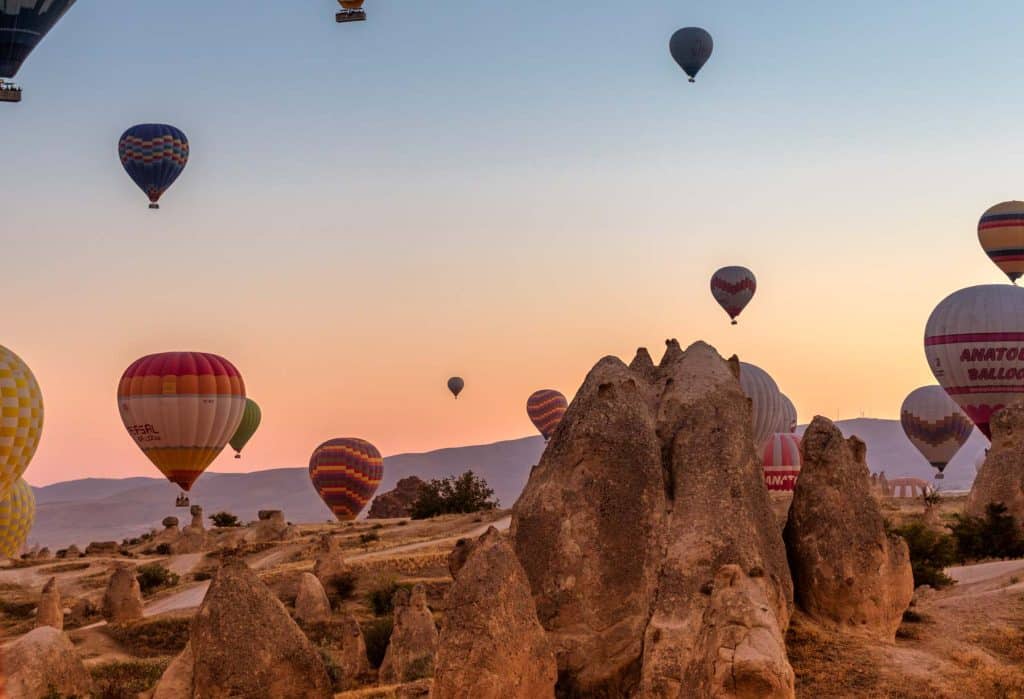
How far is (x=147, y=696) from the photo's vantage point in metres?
26.1

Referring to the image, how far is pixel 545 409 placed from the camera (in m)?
118

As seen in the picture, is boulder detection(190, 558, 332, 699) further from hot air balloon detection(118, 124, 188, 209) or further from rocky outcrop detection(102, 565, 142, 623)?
hot air balloon detection(118, 124, 188, 209)

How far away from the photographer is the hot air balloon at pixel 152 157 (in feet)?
238

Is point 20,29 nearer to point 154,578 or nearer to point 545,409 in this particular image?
point 154,578

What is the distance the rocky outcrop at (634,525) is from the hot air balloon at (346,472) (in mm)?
71065

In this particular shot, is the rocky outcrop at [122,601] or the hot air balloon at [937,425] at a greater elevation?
the hot air balloon at [937,425]

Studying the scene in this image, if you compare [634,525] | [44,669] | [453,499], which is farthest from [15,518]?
[634,525]

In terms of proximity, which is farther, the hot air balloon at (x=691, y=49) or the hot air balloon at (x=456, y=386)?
the hot air balloon at (x=456, y=386)

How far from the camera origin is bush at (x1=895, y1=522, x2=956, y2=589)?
34906mm

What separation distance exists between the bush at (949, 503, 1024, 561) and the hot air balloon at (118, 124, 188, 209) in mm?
42538

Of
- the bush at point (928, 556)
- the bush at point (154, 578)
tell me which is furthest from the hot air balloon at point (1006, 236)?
the bush at point (154, 578)

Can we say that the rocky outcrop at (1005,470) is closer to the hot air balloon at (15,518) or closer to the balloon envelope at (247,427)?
the hot air balloon at (15,518)

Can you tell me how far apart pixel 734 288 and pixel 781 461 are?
1478cm

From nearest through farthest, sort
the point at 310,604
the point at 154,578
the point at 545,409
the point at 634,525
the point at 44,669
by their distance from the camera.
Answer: the point at 634,525, the point at 44,669, the point at 310,604, the point at 154,578, the point at 545,409
